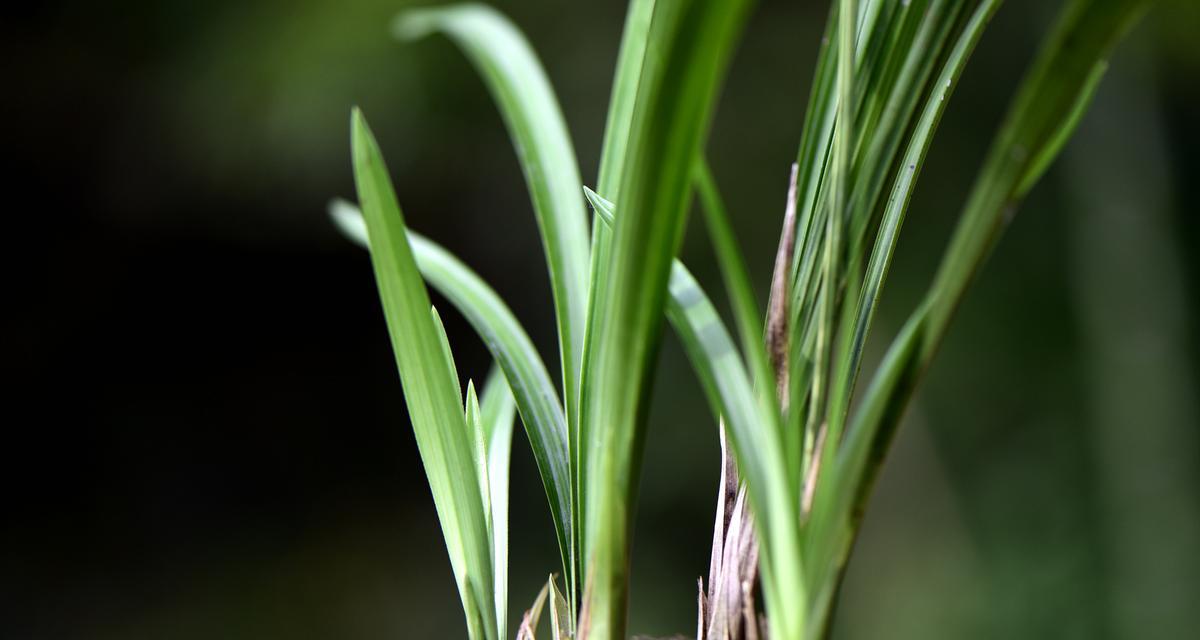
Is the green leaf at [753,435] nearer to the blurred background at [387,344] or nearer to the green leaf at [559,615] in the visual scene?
the green leaf at [559,615]

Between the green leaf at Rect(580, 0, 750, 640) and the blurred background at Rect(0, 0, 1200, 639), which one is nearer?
the green leaf at Rect(580, 0, 750, 640)

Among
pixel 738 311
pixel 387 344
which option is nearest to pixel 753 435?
pixel 738 311

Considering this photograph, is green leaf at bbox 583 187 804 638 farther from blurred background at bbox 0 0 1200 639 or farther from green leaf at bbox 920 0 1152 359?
blurred background at bbox 0 0 1200 639

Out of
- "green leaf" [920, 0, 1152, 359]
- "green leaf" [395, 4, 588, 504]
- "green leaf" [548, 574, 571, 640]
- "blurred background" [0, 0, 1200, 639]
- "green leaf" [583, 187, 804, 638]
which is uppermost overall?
"blurred background" [0, 0, 1200, 639]

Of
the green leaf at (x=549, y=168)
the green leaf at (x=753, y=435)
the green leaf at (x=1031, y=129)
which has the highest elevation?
the green leaf at (x=549, y=168)

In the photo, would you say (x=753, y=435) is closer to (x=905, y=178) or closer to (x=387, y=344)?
(x=905, y=178)

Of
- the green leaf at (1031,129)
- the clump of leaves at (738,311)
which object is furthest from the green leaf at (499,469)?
the green leaf at (1031,129)

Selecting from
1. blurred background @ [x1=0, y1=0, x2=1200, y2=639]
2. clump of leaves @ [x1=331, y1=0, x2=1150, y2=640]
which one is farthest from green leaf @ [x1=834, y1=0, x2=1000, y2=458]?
blurred background @ [x1=0, y1=0, x2=1200, y2=639]

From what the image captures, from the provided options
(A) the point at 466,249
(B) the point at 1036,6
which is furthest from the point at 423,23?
(B) the point at 1036,6
